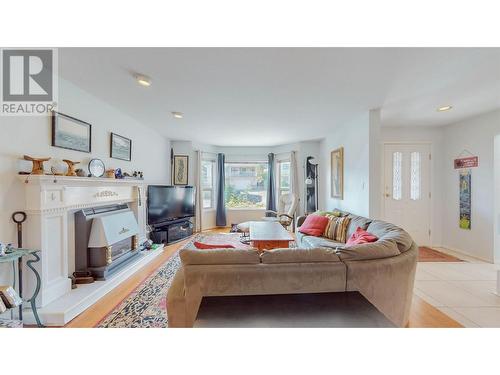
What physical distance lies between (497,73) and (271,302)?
3064 mm

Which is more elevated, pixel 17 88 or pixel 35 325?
pixel 17 88

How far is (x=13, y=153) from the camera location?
1.95 meters

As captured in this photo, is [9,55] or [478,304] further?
[478,304]

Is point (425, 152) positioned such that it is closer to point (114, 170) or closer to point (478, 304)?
point (478, 304)

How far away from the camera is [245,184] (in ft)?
21.3

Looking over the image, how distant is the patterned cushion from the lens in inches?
129

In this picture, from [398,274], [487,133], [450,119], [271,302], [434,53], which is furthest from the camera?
[450,119]

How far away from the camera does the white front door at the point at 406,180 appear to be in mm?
4383

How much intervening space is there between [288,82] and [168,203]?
344 centimetres

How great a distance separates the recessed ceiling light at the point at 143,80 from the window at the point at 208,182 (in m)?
3.74

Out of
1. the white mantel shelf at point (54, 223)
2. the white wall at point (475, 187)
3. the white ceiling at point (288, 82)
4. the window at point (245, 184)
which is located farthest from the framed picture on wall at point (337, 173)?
the white mantel shelf at point (54, 223)

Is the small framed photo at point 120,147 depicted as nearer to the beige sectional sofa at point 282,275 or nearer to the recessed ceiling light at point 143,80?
the recessed ceiling light at point 143,80
